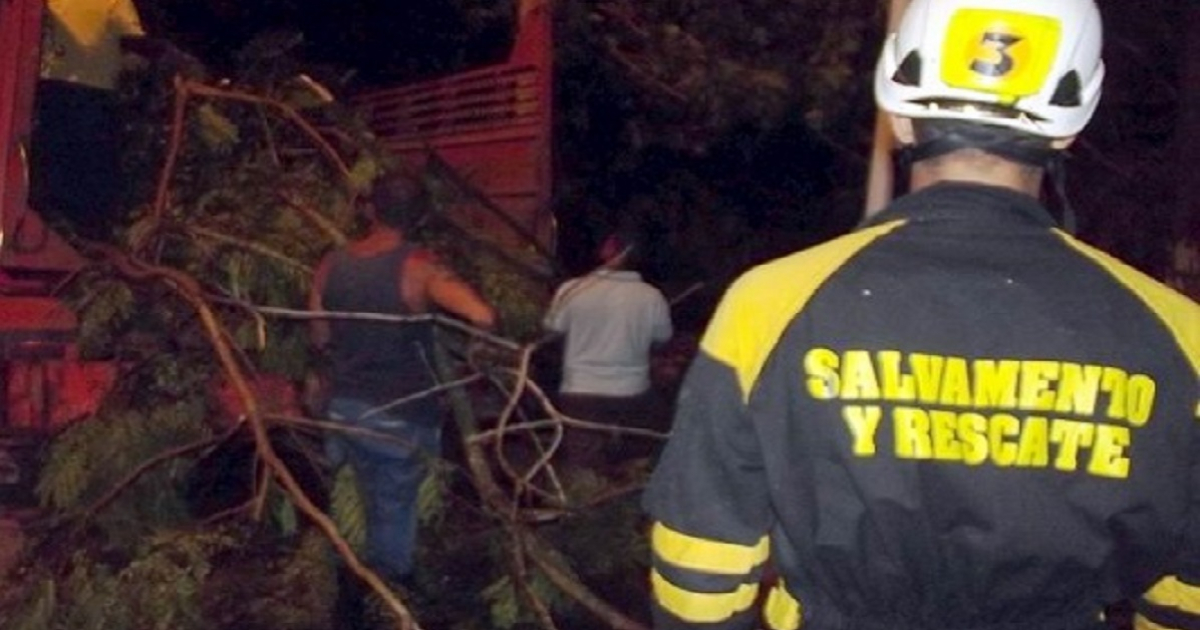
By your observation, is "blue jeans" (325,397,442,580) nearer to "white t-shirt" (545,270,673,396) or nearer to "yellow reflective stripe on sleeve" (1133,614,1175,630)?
"white t-shirt" (545,270,673,396)

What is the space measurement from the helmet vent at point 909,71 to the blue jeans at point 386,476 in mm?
4329

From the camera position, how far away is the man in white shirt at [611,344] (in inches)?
332

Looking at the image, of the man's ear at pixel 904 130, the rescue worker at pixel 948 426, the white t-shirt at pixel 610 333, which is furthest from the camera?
the white t-shirt at pixel 610 333

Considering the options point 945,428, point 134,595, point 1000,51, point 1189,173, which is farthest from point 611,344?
point 945,428

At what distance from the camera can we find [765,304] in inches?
91.1

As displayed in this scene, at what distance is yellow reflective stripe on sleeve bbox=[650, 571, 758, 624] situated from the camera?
2383 millimetres

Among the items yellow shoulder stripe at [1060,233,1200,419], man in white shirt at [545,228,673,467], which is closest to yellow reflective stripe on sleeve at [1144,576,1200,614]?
yellow shoulder stripe at [1060,233,1200,419]

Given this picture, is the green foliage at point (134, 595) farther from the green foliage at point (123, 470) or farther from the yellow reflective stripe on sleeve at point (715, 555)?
the yellow reflective stripe on sleeve at point (715, 555)

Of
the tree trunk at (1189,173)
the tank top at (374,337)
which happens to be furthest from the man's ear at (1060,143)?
the tree trunk at (1189,173)

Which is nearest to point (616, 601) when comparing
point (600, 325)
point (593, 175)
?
point (600, 325)

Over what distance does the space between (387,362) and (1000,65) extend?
15.0 ft

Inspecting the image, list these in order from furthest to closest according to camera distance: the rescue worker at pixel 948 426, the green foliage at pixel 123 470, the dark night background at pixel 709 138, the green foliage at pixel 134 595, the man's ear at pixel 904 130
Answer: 1. the dark night background at pixel 709 138
2. the green foliage at pixel 123 470
3. the green foliage at pixel 134 595
4. the man's ear at pixel 904 130
5. the rescue worker at pixel 948 426

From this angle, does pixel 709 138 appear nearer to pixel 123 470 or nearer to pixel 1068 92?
pixel 123 470

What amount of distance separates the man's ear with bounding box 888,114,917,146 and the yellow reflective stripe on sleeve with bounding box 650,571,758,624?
57cm
